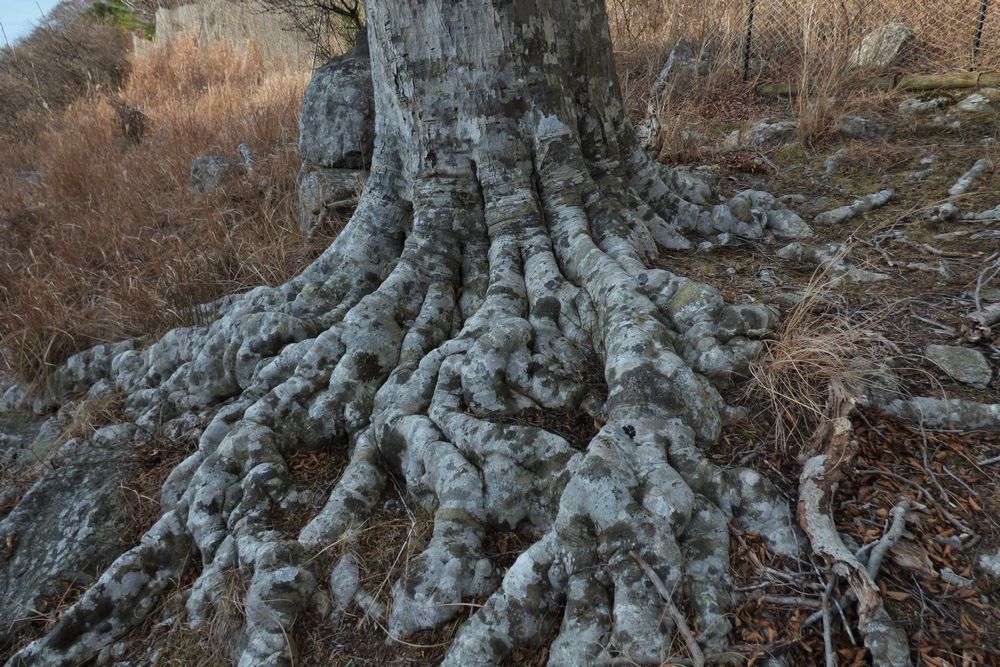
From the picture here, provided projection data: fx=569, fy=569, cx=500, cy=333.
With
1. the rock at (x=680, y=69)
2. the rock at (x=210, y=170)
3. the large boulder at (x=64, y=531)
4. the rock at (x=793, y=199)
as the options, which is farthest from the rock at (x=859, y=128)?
the rock at (x=210, y=170)

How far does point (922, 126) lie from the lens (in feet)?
15.9

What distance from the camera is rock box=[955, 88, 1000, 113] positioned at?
16.0 feet

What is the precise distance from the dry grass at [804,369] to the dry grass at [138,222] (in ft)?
11.8

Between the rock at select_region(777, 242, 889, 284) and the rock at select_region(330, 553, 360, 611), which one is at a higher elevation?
the rock at select_region(777, 242, 889, 284)

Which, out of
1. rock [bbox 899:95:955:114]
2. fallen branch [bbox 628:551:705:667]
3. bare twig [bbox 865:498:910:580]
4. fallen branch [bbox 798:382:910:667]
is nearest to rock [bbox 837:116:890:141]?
rock [bbox 899:95:955:114]

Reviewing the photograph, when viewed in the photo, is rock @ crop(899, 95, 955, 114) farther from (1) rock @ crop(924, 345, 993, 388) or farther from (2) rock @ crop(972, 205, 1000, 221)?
(1) rock @ crop(924, 345, 993, 388)

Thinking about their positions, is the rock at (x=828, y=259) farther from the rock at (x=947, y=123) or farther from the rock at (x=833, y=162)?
the rock at (x=947, y=123)

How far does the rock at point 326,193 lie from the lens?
15.9 feet

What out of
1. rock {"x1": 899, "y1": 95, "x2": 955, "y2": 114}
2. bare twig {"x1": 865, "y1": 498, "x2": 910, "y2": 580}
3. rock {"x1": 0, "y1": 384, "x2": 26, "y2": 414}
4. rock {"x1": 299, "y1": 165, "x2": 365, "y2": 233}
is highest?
rock {"x1": 299, "y1": 165, "x2": 365, "y2": 233}

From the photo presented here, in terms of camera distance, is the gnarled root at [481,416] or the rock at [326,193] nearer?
the gnarled root at [481,416]

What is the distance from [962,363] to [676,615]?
64.8 inches

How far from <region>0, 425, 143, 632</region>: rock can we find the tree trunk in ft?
1.10

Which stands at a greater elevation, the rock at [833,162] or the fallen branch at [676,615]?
the rock at [833,162]

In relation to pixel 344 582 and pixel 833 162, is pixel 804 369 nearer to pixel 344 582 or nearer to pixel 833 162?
pixel 344 582
